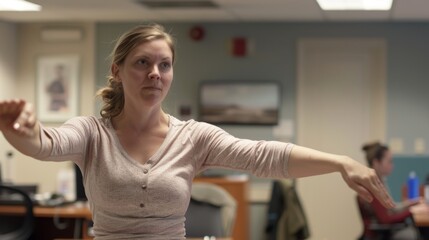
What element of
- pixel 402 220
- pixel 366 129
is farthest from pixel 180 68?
pixel 402 220

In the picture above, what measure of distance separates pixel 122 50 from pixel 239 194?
5342mm

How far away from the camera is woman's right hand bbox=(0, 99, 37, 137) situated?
62.9 inches

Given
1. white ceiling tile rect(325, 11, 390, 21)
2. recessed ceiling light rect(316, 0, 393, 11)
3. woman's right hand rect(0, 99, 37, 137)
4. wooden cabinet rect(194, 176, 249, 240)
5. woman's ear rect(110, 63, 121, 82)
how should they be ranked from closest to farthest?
woman's right hand rect(0, 99, 37, 137) → woman's ear rect(110, 63, 121, 82) → recessed ceiling light rect(316, 0, 393, 11) → white ceiling tile rect(325, 11, 390, 21) → wooden cabinet rect(194, 176, 249, 240)

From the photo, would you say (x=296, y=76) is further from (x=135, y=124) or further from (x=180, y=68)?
(x=135, y=124)

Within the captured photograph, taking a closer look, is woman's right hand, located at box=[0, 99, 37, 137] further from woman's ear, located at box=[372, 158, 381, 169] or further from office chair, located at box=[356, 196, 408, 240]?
woman's ear, located at box=[372, 158, 381, 169]

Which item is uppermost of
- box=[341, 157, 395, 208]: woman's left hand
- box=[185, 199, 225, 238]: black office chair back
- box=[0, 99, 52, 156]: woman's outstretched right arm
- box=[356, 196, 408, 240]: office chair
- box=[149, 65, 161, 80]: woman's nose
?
box=[149, 65, 161, 80]: woman's nose

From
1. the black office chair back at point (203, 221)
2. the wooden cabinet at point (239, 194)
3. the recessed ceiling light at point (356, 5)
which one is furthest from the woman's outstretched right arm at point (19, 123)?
the wooden cabinet at point (239, 194)

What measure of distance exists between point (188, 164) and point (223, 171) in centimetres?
568

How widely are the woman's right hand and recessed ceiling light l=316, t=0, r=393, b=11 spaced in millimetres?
4835

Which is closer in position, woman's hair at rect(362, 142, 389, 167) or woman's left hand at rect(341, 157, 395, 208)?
woman's left hand at rect(341, 157, 395, 208)

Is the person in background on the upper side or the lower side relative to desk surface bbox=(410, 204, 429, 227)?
upper

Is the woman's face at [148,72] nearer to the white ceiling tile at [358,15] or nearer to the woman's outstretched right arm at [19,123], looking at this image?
the woman's outstretched right arm at [19,123]

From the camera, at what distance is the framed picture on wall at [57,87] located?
→ 8023mm

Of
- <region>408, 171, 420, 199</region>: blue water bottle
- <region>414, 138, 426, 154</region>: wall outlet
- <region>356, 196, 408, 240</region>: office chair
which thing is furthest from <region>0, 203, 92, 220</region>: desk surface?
<region>414, 138, 426, 154</region>: wall outlet
